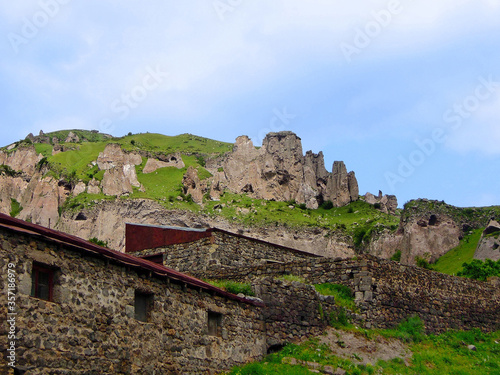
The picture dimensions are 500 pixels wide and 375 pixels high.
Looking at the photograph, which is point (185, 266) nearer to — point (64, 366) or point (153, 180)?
point (64, 366)

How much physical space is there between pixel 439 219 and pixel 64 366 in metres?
60.6

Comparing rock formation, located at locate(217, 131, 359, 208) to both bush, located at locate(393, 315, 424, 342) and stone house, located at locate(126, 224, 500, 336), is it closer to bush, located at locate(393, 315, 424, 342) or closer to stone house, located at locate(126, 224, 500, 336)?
stone house, located at locate(126, 224, 500, 336)

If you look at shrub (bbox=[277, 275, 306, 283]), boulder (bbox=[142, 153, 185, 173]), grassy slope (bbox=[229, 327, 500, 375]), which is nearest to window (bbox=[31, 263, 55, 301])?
grassy slope (bbox=[229, 327, 500, 375])

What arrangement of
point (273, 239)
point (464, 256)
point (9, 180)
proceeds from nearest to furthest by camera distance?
point (464, 256) < point (273, 239) < point (9, 180)

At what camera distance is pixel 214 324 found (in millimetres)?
16812

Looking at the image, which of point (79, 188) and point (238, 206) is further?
point (79, 188)

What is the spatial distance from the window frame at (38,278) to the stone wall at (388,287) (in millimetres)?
9633

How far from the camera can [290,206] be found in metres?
114

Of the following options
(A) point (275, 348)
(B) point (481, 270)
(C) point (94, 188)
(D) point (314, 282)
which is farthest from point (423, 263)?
(C) point (94, 188)

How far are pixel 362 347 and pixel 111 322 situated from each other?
337 inches

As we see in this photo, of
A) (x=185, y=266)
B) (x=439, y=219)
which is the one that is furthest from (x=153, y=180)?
(x=185, y=266)

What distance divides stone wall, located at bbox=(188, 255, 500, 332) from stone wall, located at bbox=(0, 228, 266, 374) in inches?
173

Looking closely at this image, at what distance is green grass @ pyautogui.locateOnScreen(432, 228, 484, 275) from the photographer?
5861 centimetres

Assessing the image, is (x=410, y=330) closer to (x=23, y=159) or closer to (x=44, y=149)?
(x=23, y=159)
